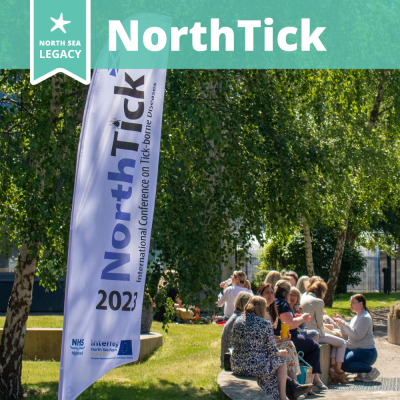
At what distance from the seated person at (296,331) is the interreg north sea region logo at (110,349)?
335 centimetres

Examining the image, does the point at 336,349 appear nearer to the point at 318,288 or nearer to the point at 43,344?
the point at 318,288

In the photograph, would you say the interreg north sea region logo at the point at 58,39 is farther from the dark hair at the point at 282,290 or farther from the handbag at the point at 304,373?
the handbag at the point at 304,373

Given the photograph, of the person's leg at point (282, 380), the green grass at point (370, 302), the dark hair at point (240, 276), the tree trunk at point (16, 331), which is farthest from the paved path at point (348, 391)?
the green grass at point (370, 302)

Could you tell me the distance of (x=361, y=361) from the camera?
898cm

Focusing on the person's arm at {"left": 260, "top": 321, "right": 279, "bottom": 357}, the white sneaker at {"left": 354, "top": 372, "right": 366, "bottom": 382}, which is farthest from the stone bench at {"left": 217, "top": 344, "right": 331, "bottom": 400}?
the white sneaker at {"left": 354, "top": 372, "right": 366, "bottom": 382}

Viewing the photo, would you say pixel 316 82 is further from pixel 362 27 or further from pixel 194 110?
pixel 194 110

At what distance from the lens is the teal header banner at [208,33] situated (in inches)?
210

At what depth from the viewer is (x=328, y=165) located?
7.47 meters

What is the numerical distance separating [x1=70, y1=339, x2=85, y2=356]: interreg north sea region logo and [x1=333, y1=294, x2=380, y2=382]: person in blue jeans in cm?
555

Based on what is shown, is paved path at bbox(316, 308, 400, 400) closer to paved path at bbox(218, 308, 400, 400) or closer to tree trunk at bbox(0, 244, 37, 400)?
paved path at bbox(218, 308, 400, 400)

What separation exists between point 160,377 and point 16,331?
238 cm

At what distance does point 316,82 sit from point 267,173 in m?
2.62

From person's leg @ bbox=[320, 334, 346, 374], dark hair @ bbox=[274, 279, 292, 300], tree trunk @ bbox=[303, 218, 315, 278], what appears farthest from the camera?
tree trunk @ bbox=[303, 218, 315, 278]

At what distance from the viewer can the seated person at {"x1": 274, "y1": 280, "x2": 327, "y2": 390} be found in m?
7.50
